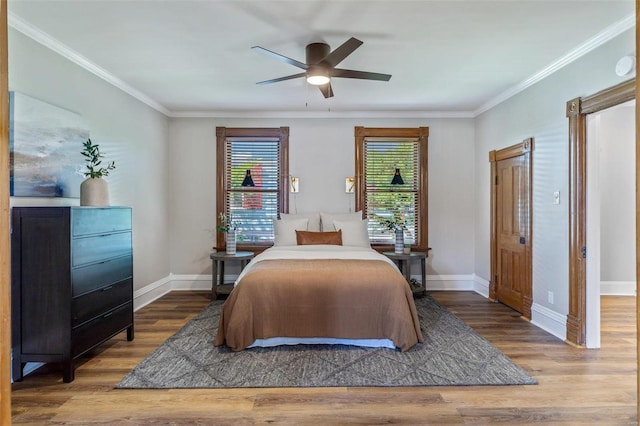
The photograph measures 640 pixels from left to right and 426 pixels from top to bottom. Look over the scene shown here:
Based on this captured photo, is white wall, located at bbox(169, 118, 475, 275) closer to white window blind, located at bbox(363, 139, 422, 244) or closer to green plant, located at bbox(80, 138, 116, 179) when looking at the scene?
white window blind, located at bbox(363, 139, 422, 244)

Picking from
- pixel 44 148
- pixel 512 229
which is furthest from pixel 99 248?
pixel 512 229

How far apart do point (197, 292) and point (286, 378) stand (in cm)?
310

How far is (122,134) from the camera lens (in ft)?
13.5

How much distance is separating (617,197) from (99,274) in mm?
6589

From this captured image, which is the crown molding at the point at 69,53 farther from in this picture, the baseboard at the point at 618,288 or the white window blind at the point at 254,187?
the baseboard at the point at 618,288

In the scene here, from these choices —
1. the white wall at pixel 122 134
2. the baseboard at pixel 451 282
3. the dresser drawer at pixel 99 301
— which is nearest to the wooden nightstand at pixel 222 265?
the white wall at pixel 122 134

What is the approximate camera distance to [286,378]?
2.58m

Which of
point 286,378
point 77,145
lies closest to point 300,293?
point 286,378

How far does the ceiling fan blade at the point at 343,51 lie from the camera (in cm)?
256

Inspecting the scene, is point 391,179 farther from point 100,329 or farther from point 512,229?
point 100,329

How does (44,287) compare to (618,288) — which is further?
(618,288)

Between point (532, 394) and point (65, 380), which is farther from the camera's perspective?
point (65, 380)

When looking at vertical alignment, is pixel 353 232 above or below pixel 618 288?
above

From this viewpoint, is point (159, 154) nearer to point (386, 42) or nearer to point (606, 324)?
point (386, 42)
